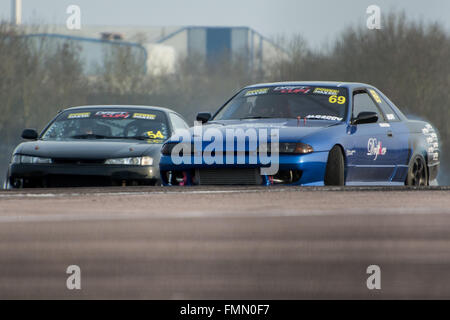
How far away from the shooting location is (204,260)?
2740 millimetres

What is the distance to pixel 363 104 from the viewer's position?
9.97 meters

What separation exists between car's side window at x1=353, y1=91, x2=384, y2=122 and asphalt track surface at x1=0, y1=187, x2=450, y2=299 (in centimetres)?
670

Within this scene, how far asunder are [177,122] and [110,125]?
0.97m

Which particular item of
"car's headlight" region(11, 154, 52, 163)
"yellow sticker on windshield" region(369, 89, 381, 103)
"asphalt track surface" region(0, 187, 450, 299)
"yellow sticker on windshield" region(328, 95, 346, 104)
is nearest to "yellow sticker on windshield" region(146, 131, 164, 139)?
"car's headlight" region(11, 154, 52, 163)

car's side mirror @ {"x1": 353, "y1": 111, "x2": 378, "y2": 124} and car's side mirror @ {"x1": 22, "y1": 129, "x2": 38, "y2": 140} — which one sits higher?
car's side mirror @ {"x1": 353, "y1": 111, "x2": 378, "y2": 124}

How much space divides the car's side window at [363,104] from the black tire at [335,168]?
95cm

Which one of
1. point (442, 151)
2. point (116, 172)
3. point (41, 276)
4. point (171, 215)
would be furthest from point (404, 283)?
point (442, 151)

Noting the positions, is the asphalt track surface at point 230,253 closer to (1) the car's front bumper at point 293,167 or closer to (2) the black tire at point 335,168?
(1) the car's front bumper at point 293,167

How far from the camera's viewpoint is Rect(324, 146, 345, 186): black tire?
8.65m

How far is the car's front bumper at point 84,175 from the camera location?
33.3ft

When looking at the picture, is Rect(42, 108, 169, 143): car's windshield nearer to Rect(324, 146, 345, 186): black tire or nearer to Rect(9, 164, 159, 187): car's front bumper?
Rect(9, 164, 159, 187): car's front bumper

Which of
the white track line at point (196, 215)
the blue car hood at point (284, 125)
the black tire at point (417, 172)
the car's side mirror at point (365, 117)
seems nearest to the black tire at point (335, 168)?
the blue car hood at point (284, 125)

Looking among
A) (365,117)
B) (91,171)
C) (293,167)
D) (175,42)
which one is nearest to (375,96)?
(365,117)
